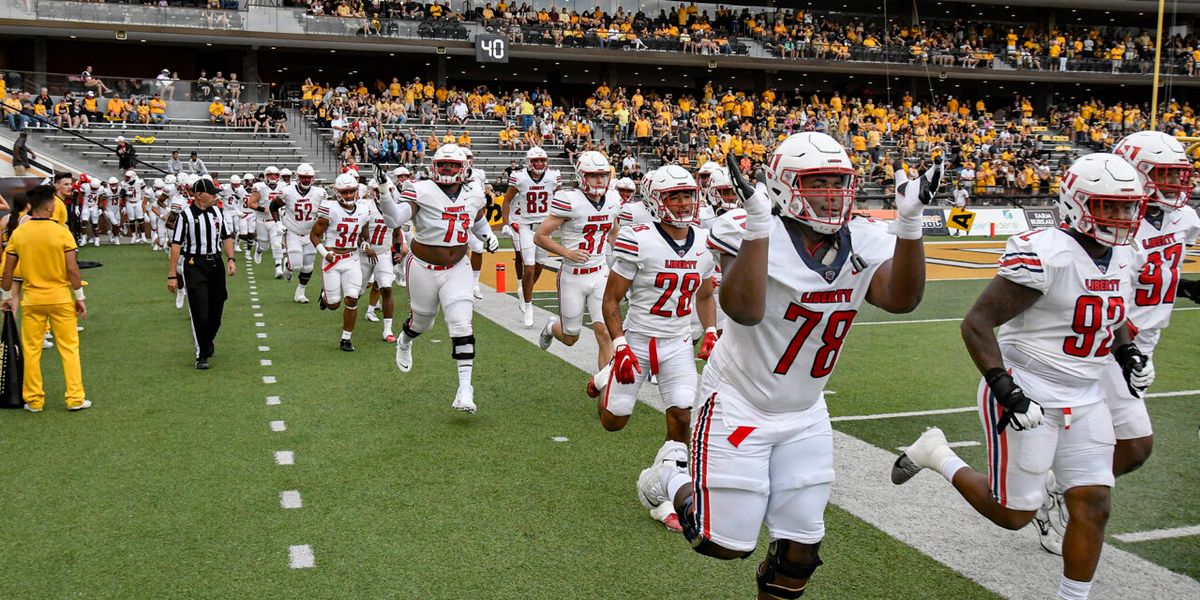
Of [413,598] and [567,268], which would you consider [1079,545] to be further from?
[567,268]

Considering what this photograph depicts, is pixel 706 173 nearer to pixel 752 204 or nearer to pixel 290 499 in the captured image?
pixel 290 499

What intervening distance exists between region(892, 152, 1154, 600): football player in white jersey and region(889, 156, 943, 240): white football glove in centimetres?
95

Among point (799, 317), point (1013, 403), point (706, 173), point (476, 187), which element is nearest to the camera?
point (799, 317)

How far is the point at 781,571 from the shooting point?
155 inches

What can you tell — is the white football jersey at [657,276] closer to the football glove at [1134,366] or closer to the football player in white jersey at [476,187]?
the football glove at [1134,366]

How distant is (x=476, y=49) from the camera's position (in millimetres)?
37375

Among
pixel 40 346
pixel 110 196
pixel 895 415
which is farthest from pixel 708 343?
pixel 110 196

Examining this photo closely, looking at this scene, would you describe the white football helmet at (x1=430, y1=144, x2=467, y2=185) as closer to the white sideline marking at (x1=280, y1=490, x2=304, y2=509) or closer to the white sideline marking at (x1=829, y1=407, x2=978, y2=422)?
the white sideline marking at (x1=280, y1=490, x2=304, y2=509)

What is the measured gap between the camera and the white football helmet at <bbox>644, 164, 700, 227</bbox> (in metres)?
6.17

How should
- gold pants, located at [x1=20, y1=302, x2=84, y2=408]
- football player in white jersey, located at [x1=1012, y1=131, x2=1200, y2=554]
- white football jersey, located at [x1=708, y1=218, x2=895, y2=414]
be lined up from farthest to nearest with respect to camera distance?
1. gold pants, located at [x1=20, y1=302, x2=84, y2=408]
2. football player in white jersey, located at [x1=1012, y1=131, x2=1200, y2=554]
3. white football jersey, located at [x1=708, y1=218, x2=895, y2=414]

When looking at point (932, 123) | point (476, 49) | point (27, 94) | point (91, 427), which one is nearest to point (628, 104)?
point (476, 49)

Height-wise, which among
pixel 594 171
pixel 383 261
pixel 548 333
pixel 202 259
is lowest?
pixel 548 333

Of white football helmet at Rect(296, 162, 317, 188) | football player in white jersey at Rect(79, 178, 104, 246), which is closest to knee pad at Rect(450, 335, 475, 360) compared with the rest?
white football helmet at Rect(296, 162, 317, 188)

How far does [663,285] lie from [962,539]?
226 cm
